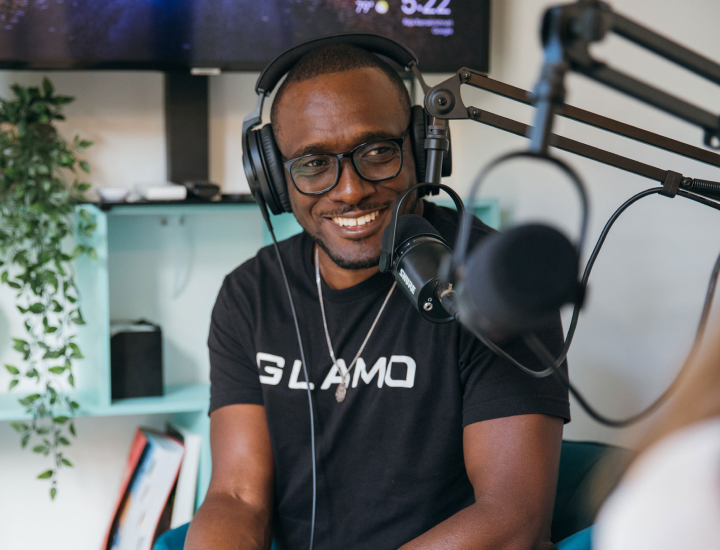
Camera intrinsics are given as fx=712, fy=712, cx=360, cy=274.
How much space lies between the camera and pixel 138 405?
1710 mm

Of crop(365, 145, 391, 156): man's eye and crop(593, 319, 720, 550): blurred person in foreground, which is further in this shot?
crop(365, 145, 391, 156): man's eye

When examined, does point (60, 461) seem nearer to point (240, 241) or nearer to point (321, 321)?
point (240, 241)

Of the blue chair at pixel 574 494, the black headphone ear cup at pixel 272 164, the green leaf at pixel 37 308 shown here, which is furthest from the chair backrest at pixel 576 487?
the green leaf at pixel 37 308

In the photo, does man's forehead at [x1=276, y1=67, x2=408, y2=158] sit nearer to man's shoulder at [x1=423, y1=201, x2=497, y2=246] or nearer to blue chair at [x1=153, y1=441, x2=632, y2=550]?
man's shoulder at [x1=423, y1=201, x2=497, y2=246]

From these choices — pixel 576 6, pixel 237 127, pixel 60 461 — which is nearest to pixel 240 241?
pixel 237 127

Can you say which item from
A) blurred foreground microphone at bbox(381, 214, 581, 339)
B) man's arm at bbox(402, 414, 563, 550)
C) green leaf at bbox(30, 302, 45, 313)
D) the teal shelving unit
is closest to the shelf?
the teal shelving unit

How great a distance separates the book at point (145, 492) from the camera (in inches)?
69.9

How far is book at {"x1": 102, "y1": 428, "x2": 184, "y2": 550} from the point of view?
5.83ft

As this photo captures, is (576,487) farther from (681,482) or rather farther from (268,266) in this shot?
(681,482)

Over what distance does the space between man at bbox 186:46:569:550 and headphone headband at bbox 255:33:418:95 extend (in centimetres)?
2

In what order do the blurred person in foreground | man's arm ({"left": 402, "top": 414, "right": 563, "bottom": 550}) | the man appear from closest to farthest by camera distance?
1. the blurred person in foreground
2. man's arm ({"left": 402, "top": 414, "right": 563, "bottom": 550})
3. the man

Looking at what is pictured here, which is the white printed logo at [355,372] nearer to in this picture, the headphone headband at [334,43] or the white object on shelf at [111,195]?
the headphone headband at [334,43]

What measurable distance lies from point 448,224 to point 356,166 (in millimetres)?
207

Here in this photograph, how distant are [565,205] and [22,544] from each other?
1701 mm
